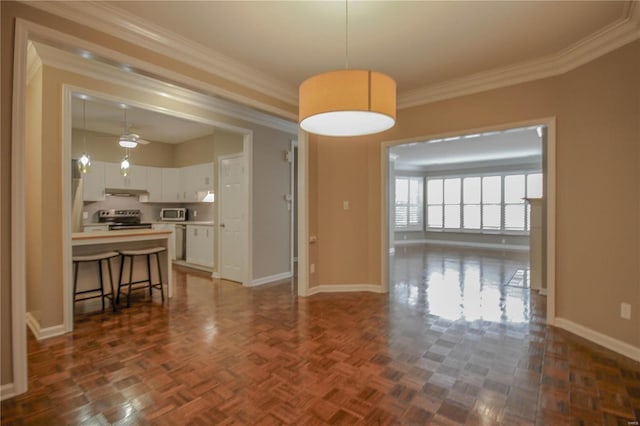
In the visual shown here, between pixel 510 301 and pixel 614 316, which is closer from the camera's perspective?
pixel 614 316

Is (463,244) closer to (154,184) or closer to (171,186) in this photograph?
(171,186)

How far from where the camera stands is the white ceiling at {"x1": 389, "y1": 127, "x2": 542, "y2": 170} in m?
6.79

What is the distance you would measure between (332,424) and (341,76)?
2039mm

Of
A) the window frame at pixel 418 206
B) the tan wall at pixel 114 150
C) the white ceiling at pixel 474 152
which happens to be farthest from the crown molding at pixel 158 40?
the window frame at pixel 418 206

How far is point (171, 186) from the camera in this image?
7219mm

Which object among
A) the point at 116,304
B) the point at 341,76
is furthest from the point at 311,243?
the point at 341,76

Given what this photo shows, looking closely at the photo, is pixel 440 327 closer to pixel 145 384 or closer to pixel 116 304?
pixel 145 384

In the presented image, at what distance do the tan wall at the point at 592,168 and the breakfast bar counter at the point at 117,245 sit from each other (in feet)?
13.2

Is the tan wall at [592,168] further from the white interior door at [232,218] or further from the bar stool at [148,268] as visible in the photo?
the bar stool at [148,268]

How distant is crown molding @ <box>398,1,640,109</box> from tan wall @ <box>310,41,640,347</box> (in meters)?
0.07

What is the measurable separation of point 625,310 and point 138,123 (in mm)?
7154

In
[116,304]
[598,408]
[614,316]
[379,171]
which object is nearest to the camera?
[598,408]

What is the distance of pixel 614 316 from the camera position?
2736 millimetres

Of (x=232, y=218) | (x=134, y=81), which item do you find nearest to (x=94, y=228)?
(x=232, y=218)
